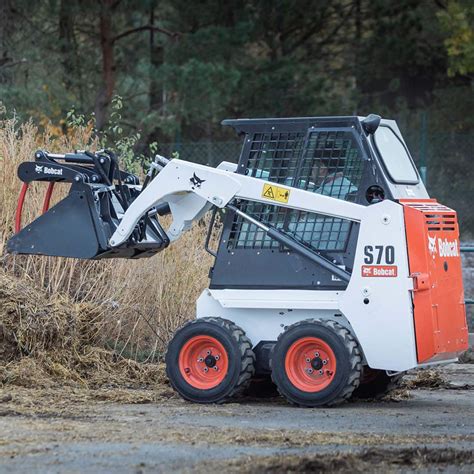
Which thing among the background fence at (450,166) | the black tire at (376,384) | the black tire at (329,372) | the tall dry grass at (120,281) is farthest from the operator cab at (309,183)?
the background fence at (450,166)

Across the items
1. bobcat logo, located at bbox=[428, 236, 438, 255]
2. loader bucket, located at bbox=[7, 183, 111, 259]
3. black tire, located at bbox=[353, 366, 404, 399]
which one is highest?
loader bucket, located at bbox=[7, 183, 111, 259]

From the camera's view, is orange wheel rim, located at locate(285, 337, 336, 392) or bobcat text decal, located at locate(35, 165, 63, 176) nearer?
orange wheel rim, located at locate(285, 337, 336, 392)

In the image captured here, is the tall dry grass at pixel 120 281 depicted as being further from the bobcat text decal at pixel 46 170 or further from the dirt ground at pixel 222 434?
the bobcat text decal at pixel 46 170

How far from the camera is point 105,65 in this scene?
2723cm

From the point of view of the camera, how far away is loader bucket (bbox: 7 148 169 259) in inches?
390

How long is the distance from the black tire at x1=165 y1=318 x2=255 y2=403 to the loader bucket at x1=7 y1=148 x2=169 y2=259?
2.92 ft

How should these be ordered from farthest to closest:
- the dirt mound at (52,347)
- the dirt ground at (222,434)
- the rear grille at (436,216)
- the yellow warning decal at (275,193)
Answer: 1. the dirt mound at (52,347)
2. the yellow warning decal at (275,193)
3. the rear grille at (436,216)
4. the dirt ground at (222,434)

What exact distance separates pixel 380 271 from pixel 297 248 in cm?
76

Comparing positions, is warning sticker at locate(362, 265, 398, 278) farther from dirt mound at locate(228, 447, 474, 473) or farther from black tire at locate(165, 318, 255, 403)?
dirt mound at locate(228, 447, 474, 473)

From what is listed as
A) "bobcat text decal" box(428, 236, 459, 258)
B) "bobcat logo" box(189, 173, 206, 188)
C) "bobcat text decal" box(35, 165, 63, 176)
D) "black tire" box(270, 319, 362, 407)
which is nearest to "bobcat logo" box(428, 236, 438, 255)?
"bobcat text decal" box(428, 236, 459, 258)

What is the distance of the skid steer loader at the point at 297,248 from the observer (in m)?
9.40

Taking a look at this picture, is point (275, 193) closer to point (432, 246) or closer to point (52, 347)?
point (432, 246)

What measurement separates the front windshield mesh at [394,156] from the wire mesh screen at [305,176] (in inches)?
9.7

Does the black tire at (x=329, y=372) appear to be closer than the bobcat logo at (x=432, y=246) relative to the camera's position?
Yes
